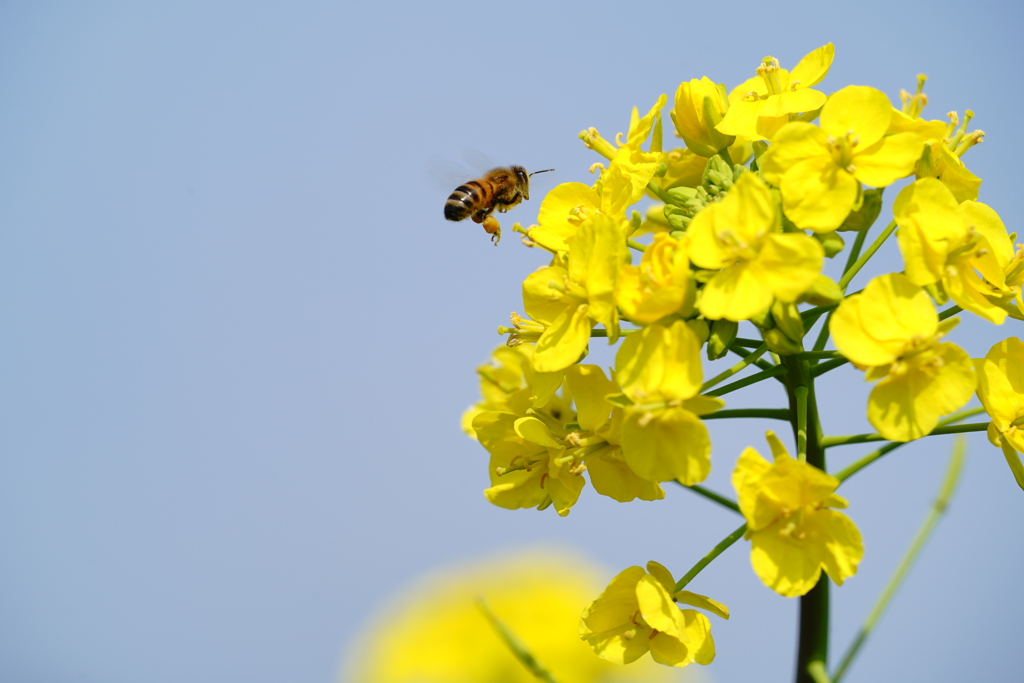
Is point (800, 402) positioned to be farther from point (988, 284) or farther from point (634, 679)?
point (634, 679)

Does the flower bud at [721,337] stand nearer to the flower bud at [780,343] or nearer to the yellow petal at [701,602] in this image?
the flower bud at [780,343]

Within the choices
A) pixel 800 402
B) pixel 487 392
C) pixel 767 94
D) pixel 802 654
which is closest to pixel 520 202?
pixel 487 392

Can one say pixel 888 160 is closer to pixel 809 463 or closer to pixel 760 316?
pixel 760 316

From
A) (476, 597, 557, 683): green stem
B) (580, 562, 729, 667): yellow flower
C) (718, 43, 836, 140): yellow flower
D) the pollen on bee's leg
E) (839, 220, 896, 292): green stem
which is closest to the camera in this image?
(580, 562, 729, 667): yellow flower

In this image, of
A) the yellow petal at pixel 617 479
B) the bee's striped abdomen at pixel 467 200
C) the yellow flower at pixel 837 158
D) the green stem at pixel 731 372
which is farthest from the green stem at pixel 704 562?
the bee's striped abdomen at pixel 467 200

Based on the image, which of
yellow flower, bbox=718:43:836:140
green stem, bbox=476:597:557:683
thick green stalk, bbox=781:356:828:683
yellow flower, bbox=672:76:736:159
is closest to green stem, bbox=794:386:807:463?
thick green stalk, bbox=781:356:828:683

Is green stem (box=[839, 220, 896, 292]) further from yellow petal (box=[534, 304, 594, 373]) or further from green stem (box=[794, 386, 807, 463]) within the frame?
yellow petal (box=[534, 304, 594, 373])

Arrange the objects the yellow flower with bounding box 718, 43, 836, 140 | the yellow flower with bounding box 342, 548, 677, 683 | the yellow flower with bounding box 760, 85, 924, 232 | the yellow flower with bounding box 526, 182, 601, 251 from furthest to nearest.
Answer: the yellow flower with bounding box 342, 548, 677, 683 < the yellow flower with bounding box 526, 182, 601, 251 < the yellow flower with bounding box 718, 43, 836, 140 < the yellow flower with bounding box 760, 85, 924, 232

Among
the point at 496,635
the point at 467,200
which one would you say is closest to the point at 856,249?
the point at 467,200
